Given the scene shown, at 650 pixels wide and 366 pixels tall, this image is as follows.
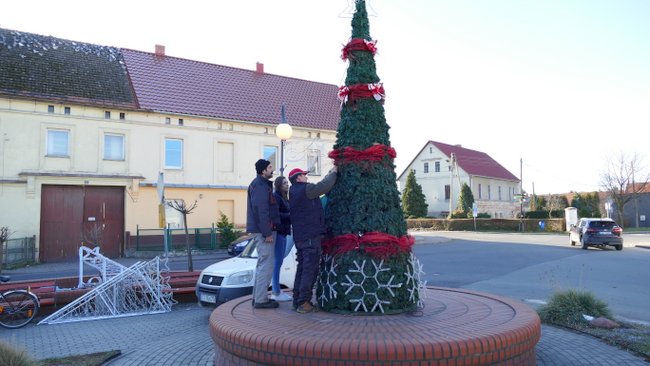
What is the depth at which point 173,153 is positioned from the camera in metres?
27.6

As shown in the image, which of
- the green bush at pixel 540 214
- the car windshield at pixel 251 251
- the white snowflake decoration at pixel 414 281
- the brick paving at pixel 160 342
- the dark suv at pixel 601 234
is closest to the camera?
the white snowflake decoration at pixel 414 281

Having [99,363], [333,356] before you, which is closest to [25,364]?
[99,363]

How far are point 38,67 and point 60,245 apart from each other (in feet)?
30.6

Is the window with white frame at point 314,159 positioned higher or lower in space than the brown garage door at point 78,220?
higher

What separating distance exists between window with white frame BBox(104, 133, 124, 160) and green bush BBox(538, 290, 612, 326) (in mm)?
23205

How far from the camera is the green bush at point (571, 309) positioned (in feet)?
24.5

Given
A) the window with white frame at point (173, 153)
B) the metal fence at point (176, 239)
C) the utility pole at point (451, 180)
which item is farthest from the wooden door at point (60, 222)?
the utility pole at point (451, 180)

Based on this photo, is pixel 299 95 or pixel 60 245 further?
pixel 299 95

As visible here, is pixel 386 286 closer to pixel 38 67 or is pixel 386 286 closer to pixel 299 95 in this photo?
pixel 38 67

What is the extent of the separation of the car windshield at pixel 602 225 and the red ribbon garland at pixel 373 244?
23986mm

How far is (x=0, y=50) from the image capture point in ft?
80.5

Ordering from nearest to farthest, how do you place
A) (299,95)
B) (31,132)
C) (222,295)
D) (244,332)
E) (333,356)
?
1. (333,356)
2. (244,332)
3. (222,295)
4. (31,132)
5. (299,95)

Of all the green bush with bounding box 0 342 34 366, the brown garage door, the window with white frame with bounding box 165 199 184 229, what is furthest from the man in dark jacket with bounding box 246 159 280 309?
the window with white frame with bounding box 165 199 184 229

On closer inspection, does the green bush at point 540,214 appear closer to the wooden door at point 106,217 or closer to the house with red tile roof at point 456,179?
the house with red tile roof at point 456,179
